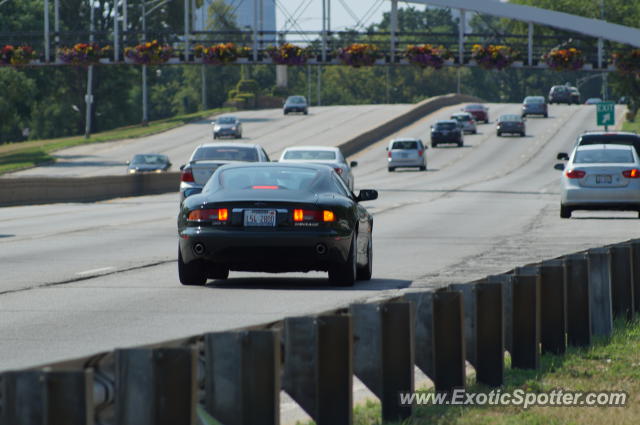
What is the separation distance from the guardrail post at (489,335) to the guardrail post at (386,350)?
1.36 m

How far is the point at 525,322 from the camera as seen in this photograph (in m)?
9.70

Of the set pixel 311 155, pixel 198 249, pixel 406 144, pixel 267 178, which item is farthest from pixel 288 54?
pixel 198 249

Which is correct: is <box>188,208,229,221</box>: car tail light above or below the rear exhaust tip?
above

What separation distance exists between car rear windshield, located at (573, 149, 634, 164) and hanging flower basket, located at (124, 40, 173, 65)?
121ft

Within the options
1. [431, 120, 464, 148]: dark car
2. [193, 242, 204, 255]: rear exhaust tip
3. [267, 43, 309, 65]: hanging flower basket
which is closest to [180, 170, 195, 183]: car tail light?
[193, 242, 204, 255]: rear exhaust tip

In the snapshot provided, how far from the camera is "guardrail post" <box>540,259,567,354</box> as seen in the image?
413 inches

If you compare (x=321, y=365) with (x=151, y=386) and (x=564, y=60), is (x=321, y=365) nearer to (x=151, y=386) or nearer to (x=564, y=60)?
(x=151, y=386)

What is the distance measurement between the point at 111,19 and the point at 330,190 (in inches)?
4697

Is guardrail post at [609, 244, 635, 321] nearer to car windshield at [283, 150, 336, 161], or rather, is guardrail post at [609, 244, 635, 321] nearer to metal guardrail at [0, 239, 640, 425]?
metal guardrail at [0, 239, 640, 425]

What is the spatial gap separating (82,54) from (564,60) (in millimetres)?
21732

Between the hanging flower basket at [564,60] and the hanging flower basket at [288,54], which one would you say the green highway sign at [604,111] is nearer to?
the hanging flower basket at [564,60]

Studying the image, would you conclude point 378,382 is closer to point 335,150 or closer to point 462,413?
point 462,413

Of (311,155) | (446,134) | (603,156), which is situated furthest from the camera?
(446,134)

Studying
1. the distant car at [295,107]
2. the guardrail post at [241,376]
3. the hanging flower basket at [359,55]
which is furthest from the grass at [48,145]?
the guardrail post at [241,376]
